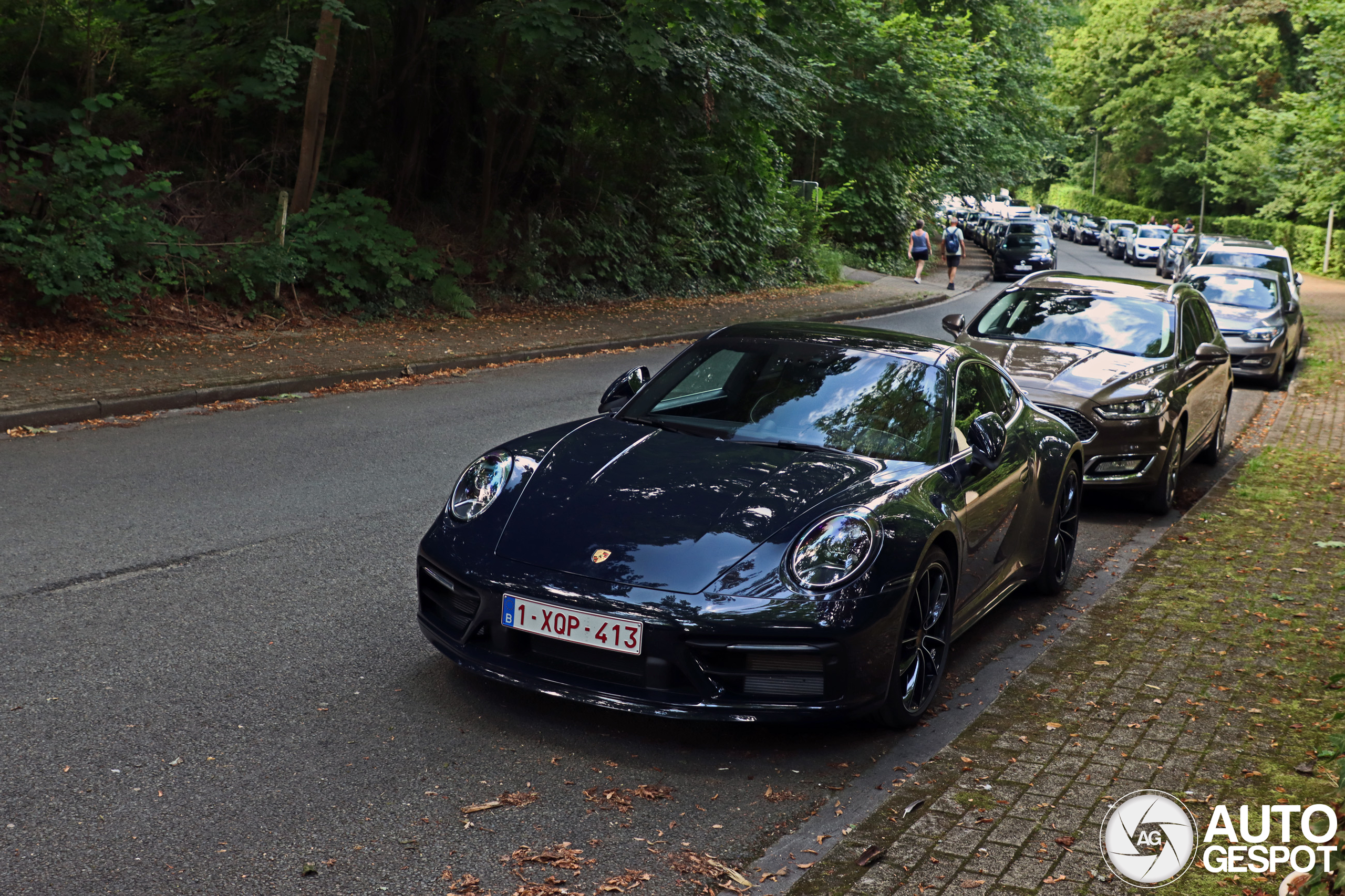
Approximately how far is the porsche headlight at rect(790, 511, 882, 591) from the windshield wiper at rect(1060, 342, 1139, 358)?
592 cm

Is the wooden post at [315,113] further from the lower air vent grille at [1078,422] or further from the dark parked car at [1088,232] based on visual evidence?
the dark parked car at [1088,232]

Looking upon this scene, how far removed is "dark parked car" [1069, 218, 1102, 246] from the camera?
6844 centimetres

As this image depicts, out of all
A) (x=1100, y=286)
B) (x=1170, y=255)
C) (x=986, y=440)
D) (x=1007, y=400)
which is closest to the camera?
(x=986, y=440)

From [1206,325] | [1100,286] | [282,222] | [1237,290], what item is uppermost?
[1237,290]

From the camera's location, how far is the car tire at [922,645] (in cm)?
464

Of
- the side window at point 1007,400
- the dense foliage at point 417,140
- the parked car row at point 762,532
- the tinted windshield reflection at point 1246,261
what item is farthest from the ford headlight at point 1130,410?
the tinted windshield reflection at point 1246,261

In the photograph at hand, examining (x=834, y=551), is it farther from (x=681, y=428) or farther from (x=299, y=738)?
(x=299, y=738)

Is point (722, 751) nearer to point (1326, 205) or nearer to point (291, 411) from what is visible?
point (291, 411)

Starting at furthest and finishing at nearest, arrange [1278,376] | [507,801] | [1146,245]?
1. [1146,245]
2. [1278,376]
3. [507,801]

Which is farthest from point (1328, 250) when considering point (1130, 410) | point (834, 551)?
point (834, 551)

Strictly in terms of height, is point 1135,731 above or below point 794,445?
below

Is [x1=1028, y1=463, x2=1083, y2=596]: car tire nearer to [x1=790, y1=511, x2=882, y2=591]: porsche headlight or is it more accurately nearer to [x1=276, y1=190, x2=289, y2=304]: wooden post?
[x1=790, y1=511, x2=882, y2=591]: porsche headlight

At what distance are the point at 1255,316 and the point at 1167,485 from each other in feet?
34.0

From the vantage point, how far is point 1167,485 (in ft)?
30.0
